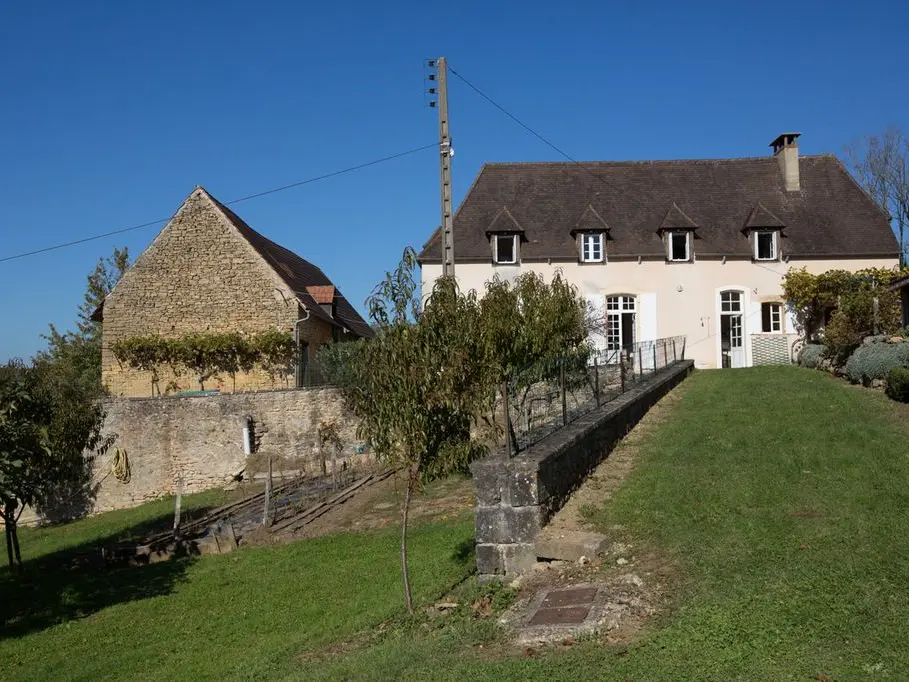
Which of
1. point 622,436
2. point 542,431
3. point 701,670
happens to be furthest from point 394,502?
point 701,670

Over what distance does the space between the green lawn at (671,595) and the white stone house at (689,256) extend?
40.1ft

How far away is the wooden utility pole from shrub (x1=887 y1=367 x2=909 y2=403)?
846 centimetres

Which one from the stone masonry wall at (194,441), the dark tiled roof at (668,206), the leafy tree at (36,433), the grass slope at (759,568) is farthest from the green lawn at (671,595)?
the dark tiled roof at (668,206)

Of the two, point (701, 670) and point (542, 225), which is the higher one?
point (542, 225)

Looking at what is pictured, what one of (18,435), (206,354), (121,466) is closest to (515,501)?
(18,435)

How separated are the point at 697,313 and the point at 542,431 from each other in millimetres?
19886

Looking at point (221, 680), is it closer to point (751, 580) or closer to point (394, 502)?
point (751, 580)

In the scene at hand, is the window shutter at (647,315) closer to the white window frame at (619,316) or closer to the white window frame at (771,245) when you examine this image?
the white window frame at (619,316)

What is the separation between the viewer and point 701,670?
4.90 meters

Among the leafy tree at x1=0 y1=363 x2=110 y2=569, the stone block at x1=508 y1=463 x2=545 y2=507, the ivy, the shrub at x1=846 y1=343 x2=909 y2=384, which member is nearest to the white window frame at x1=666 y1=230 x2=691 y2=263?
the ivy

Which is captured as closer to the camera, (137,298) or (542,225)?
(137,298)

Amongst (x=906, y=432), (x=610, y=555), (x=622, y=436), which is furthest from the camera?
(x=622, y=436)

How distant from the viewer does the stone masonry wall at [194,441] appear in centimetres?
2434

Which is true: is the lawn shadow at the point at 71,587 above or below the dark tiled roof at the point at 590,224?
below
